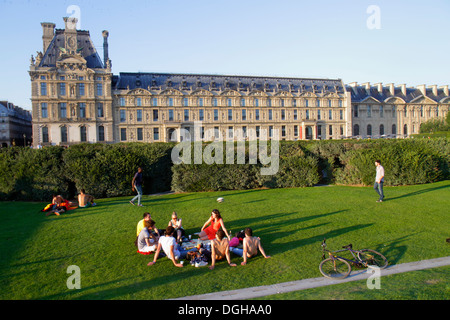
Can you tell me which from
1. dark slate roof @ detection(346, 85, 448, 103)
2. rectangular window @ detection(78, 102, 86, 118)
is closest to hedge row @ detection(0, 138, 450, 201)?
rectangular window @ detection(78, 102, 86, 118)

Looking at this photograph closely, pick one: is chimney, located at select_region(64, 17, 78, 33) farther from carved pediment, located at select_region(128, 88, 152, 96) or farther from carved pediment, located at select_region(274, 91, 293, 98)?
carved pediment, located at select_region(274, 91, 293, 98)

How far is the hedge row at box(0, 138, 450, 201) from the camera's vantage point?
17.8m

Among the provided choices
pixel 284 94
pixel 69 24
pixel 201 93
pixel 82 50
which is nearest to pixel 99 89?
pixel 82 50

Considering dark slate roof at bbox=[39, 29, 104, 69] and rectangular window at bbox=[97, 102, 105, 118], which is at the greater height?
dark slate roof at bbox=[39, 29, 104, 69]

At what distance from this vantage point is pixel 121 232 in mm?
10516

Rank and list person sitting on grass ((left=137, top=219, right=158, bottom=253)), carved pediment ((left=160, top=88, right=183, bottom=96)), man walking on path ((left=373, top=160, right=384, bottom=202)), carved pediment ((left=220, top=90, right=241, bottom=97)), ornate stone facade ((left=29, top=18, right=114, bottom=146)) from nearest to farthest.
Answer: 1. person sitting on grass ((left=137, top=219, right=158, bottom=253))
2. man walking on path ((left=373, top=160, right=384, bottom=202))
3. ornate stone facade ((left=29, top=18, right=114, bottom=146))
4. carved pediment ((left=160, top=88, right=183, bottom=96))
5. carved pediment ((left=220, top=90, right=241, bottom=97))

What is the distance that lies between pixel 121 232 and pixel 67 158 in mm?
9483

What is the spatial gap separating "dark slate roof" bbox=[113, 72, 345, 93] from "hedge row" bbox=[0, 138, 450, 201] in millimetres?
40548

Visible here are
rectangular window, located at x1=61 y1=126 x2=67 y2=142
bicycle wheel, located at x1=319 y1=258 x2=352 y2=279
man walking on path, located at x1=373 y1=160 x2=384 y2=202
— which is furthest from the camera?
rectangular window, located at x1=61 y1=126 x2=67 y2=142

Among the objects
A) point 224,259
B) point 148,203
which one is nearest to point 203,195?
point 148,203

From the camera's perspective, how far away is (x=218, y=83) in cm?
6116

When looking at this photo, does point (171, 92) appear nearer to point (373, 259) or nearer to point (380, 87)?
point (380, 87)

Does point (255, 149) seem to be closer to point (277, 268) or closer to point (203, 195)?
point (203, 195)

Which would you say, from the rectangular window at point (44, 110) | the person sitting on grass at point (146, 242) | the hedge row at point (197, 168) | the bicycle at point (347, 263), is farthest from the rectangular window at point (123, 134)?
the bicycle at point (347, 263)
